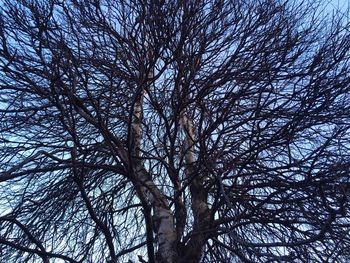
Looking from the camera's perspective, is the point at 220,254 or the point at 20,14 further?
the point at 220,254

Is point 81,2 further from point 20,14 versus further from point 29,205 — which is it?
point 29,205

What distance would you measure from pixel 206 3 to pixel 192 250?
252 cm

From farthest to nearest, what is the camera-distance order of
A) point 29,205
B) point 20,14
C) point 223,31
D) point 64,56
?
point 223,31 → point 29,205 → point 20,14 → point 64,56

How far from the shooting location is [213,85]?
4668mm

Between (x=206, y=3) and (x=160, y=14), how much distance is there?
2.22 ft

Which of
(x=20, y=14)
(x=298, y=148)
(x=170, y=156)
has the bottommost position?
(x=298, y=148)

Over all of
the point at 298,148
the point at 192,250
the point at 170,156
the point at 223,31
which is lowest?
the point at 192,250

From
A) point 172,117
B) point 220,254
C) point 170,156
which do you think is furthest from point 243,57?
point 220,254

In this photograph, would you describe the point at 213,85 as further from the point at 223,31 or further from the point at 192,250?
the point at 192,250

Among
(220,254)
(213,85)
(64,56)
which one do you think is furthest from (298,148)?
(64,56)

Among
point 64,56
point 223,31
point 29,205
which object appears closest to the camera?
point 64,56

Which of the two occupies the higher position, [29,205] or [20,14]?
[20,14]

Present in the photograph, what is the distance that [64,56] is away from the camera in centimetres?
382

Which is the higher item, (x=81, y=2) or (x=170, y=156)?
(x=81, y=2)
